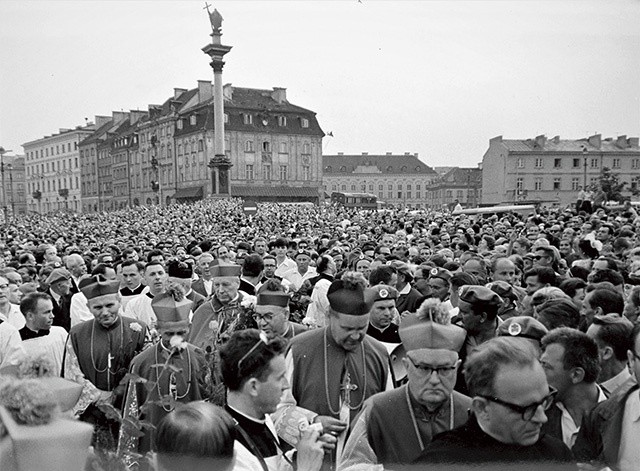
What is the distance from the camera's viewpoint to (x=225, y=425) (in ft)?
7.61

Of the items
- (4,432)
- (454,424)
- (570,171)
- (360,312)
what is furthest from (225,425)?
(570,171)

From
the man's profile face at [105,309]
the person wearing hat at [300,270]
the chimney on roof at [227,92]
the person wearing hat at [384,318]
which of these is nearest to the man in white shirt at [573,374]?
the person wearing hat at [384,318]

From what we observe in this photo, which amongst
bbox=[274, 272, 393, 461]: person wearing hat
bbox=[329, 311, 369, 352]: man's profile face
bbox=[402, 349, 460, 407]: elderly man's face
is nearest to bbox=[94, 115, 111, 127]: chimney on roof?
bbox=[274, 272, 393, 461]: person wearing hat

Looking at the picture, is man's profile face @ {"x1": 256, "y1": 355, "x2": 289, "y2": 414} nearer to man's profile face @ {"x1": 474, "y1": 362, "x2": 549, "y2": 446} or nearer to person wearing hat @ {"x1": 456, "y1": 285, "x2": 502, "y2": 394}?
man's profile face @ {"x1": 474, "y1": 362, "x2": 549, "y2": 446}

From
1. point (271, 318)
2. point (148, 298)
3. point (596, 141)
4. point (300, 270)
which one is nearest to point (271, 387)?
point (271, 318)

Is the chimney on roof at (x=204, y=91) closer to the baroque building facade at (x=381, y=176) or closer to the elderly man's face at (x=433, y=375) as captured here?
the baroque building facade at (x=381, y=176)

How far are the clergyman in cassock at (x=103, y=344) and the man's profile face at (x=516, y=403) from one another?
3.36 m

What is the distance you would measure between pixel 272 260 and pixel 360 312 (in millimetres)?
5642

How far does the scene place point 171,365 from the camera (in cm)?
369

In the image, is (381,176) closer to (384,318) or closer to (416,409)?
(384,318)

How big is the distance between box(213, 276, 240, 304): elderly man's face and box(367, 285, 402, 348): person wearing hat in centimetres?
158

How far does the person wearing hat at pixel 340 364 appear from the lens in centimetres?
390

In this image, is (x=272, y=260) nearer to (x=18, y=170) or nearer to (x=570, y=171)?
(x=570, y=171)

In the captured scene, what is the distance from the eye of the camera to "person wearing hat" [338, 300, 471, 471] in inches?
117
